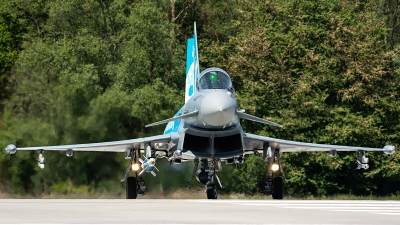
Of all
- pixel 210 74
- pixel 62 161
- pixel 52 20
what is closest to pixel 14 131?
pixel 62 161

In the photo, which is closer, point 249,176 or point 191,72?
point 191,72

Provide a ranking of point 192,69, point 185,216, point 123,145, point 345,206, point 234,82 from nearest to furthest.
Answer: point 185,216, point 345,206, point 123,145, point 192,69, point 234,82

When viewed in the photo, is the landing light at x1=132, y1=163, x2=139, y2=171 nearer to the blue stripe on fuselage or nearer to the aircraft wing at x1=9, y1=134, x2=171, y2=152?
the aircraft wing at x1=9, y1=134, x2=171, y2=152

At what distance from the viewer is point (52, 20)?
1414 inches

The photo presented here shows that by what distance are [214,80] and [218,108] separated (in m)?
1.01

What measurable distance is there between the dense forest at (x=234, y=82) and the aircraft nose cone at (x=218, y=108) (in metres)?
8.32

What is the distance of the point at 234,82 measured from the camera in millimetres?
33062

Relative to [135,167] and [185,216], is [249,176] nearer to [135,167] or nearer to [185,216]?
[135,167]

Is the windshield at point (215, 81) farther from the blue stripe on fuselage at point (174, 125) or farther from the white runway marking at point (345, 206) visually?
the white runway marking at point (345, 206)

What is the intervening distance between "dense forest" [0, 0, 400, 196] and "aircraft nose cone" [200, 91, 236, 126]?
8.32 metres

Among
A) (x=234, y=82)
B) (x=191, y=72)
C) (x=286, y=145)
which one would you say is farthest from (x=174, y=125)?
(x=234, y=82)

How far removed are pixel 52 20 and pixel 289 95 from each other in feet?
37.5

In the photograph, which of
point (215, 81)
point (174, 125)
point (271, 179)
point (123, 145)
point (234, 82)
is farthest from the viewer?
point (234, 82)

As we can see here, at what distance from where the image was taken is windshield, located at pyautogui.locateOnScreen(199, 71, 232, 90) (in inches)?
721
